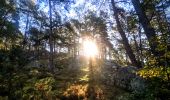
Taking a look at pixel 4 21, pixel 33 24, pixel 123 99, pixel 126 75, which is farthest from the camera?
pixel 33 24

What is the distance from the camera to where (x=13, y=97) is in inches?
566

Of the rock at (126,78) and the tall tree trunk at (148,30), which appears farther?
the rock at (126,78)

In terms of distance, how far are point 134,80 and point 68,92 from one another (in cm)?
498

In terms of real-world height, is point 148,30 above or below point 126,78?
above

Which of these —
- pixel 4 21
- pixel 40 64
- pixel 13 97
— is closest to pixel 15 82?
pixel 13 97

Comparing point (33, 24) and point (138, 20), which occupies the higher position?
point (33, 24)

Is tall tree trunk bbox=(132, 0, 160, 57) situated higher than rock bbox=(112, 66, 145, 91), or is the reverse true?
tall tree trunk bbox=(132, 0, 160, 57)

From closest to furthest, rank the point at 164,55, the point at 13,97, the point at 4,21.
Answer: the point at 164,55 < the point at 13,97 < the point at 4,21

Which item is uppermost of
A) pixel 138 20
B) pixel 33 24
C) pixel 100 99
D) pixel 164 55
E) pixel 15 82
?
pixel 33 24

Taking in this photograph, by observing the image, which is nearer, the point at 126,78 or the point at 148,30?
the point at 148,30

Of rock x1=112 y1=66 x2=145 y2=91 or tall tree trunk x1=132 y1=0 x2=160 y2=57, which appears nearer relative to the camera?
tall tree trunk x1=132 y1=0 x2=160 y2=57

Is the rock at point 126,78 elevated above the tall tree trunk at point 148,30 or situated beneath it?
situated beneath

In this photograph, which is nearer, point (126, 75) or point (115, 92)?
point (115, 92)

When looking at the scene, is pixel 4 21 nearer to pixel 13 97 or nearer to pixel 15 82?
pixel 15 82
